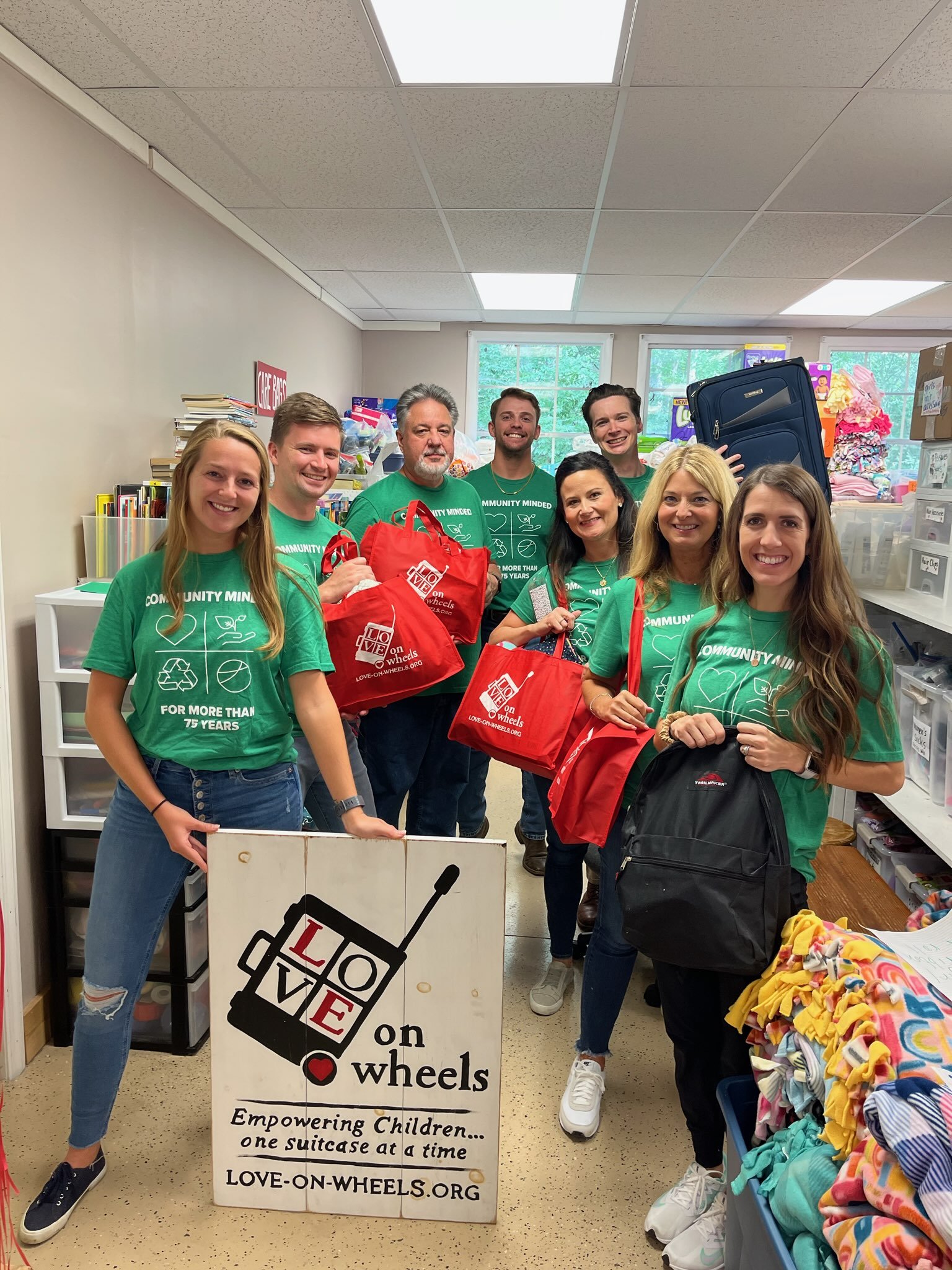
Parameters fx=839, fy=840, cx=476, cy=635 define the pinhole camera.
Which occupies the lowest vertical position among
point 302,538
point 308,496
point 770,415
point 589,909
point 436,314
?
point 589,909

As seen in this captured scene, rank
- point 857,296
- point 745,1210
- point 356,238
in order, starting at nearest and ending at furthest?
point 745,1210 < point 356,238 < point 857,296

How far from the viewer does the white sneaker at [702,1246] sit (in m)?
1.54

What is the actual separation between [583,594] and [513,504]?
68cm

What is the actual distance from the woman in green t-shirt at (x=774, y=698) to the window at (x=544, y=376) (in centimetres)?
535

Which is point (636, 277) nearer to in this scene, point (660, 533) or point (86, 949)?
point (660, 533)

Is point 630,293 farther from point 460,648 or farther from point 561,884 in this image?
point 561,884

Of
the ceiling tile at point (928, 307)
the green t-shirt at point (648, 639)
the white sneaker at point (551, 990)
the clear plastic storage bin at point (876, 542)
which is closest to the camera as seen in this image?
the green t-shirt at point (648, 639)

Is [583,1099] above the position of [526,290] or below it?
below

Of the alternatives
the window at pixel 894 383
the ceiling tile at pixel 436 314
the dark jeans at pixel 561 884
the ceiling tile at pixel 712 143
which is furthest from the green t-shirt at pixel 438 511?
the window at pixel 894 383

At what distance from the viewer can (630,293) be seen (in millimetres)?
5070

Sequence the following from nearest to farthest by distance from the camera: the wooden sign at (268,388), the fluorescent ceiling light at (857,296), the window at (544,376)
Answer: the wooden sign at (268,388)
the fluorescent ceiling light at (857,296)
the window at (544,376)

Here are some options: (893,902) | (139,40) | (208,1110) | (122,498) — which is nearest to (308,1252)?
(208,1110)

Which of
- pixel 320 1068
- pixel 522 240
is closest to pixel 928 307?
pixel 522 240

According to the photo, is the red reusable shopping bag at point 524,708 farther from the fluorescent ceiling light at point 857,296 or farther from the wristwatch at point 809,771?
the fluorescent ceiling light at point 857,296
